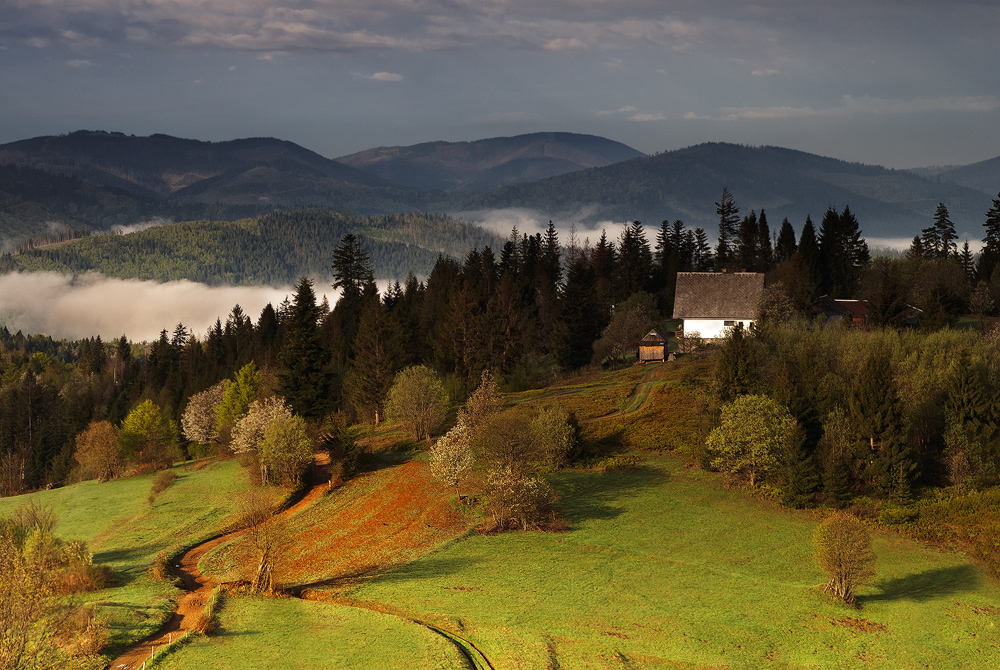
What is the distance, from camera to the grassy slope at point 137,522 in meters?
36.3

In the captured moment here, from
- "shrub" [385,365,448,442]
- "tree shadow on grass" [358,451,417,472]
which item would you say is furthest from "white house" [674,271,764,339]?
"tree shadow on grass" [358,451,417,472]

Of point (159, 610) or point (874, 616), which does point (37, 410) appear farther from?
point (874, 616)

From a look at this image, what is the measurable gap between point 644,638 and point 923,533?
23.2 m

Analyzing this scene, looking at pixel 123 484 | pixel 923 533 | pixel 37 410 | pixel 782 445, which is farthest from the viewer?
pixel 37 410

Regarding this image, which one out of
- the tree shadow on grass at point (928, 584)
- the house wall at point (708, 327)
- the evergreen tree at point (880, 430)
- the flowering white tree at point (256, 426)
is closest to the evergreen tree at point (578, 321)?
the house wall at point (708, 327)

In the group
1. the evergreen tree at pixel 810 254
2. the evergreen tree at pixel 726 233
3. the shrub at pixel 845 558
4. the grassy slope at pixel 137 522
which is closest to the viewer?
the grassy slope at pixel 137 522

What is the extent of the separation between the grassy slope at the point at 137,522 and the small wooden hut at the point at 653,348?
138ft

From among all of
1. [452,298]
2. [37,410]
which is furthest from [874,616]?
[37,410]

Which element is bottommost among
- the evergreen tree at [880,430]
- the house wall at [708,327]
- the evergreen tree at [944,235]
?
the evergreen tree at [880,430]

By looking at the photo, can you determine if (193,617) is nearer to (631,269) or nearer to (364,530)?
(364,530)

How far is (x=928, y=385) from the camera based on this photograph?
58188 millimetres

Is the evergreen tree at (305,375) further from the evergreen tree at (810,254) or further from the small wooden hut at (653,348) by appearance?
the evergreen tree at (810,254)

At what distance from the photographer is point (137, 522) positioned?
55.3 meters

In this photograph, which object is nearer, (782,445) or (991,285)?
(782,445)
